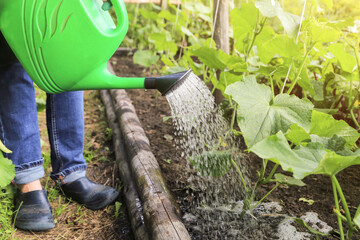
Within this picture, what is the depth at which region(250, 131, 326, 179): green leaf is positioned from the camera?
0.79 meters

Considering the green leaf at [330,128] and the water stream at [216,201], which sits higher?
the green leaf at [330,128]

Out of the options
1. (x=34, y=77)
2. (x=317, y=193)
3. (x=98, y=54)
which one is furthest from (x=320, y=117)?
(x=34, y=77)

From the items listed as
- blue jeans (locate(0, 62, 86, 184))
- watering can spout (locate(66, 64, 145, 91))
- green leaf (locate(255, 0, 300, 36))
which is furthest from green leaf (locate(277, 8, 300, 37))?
blue jeans (locate(0, 62, 86, 184))

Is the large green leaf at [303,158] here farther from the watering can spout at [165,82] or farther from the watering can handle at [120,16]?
the watering can handle at [120,16]

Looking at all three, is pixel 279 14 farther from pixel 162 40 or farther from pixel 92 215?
pixel 162 40

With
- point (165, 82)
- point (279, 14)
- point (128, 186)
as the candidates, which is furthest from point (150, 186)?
point (279, 14)

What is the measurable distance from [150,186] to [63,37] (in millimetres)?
627

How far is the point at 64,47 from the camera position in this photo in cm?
97

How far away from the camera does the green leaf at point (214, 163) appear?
1.25m

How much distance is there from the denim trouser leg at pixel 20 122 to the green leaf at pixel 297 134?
0.85m

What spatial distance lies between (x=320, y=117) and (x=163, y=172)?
27.5 inches

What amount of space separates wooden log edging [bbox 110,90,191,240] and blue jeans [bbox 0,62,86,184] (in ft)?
0.78

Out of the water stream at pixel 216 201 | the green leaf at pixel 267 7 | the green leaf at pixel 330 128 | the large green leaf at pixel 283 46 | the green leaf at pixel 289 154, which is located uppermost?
the green leaf at pixel 267 7

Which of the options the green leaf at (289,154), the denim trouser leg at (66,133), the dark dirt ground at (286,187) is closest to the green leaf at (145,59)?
the dark dirt ground at (286,187)
